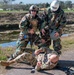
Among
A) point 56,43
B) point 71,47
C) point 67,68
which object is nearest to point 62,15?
point 56,43

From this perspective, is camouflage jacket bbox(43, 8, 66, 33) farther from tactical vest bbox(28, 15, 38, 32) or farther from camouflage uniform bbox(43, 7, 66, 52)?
tactical vest bbox(28, 15, 38, 32)

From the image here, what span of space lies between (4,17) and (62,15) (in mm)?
42863

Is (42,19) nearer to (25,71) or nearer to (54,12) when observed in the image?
(54,12)

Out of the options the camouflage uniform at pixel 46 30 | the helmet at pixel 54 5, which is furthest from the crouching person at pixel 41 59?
the helmet at pixel 54 5

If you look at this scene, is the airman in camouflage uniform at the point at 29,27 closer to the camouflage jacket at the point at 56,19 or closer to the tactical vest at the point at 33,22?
the tactical vest at the point at 33,22

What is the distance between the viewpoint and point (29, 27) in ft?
29.6

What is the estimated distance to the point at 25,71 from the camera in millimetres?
8516

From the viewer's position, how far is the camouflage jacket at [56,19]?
8811 millimetres

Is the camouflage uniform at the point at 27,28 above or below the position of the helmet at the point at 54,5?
below

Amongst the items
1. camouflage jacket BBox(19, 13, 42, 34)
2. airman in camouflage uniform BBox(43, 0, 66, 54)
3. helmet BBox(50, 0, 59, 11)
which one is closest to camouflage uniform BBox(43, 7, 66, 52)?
airman in camouflage uniform BBox(43, 0, 66, 54)

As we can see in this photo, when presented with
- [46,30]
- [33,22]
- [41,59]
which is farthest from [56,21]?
[41,59]

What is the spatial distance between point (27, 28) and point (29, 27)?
0.33 feet

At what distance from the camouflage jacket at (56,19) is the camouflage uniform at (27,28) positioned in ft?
1.17

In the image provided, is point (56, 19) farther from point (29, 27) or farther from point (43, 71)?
point (43, 71)
